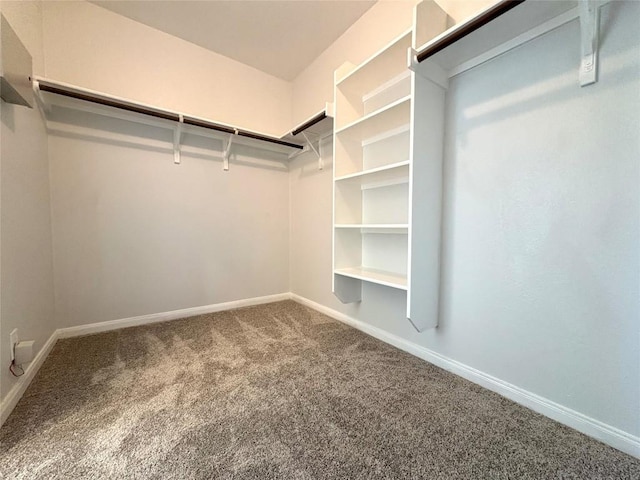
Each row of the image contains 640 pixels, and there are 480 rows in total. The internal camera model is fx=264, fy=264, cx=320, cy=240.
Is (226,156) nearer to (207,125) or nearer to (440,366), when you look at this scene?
(207,125)

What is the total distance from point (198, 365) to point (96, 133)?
1944 mm

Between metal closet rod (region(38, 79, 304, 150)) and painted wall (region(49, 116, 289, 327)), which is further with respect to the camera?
painted wall (region(49, 116, 289, 327))

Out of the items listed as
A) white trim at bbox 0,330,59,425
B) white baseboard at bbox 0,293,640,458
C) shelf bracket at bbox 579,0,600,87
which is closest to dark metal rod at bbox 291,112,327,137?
shelf bracket at bbox 579,0,600,87

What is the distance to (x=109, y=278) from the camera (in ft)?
7.09

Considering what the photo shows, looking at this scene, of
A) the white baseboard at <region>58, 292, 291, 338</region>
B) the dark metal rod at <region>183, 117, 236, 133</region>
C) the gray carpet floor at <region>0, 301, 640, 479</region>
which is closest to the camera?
the gray carpet floor at <region>0, 301, 640, 479</region>

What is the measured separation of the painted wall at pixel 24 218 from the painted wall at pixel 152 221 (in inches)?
6.1

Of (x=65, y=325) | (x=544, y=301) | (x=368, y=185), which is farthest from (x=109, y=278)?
(x=544, y=301)

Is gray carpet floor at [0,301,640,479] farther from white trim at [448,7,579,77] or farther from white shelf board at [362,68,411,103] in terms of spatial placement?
white shelf board at [362,68,411,103]

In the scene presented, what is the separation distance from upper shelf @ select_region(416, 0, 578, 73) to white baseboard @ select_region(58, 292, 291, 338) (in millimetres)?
2554

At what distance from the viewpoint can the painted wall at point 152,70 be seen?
1946mm

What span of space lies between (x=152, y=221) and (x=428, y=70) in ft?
7.78

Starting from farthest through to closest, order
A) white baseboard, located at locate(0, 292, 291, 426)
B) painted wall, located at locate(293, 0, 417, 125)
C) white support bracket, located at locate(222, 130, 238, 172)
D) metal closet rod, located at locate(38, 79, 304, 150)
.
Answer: white support bracket, located at locate(222, 130, 238, 172) → painted wall, located at locate(293, 0, 417, 125) → metal closet rod, located at locate(38, 79, 304, 150) → white baseboard, located at locate(0, 292, 291, 426)

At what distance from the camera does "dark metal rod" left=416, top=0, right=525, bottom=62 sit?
1012mm

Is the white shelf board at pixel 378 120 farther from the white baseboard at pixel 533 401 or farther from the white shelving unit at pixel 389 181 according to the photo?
the white baseboard at pixel 533 401
